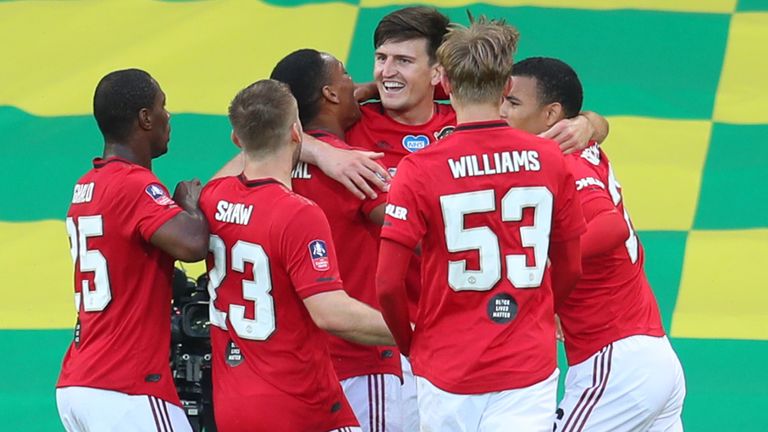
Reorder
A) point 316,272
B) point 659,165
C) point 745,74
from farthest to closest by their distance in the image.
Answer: point 745,74 < point 659,165 < point 316,272

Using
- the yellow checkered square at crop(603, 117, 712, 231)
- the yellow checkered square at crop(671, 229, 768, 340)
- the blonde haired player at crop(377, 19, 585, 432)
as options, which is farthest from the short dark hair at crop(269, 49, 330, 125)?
the yellow checkered square at crop(603, 117, 712, 231)

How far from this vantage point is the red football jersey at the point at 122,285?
5289 mm

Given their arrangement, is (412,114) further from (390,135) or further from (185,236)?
(185,236)

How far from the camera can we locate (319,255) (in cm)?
500

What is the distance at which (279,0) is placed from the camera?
433 inches

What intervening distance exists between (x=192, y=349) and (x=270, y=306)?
92 centimetres

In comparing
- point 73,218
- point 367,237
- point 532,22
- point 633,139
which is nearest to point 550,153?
point 367,237

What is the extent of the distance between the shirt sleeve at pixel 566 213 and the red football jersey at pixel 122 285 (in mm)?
1391

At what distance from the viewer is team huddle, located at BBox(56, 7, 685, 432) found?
188 inches

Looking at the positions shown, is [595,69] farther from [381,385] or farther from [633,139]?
[381,385]

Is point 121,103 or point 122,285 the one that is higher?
point 121,103

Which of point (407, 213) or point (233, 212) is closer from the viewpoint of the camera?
point (407, 213)

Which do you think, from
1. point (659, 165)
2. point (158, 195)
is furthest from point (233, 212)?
point (659, 165)

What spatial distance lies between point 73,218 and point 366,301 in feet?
4.11
